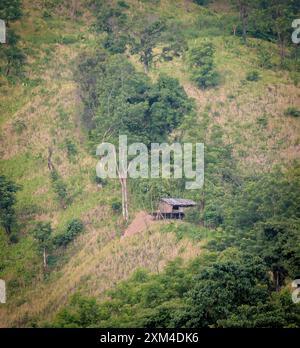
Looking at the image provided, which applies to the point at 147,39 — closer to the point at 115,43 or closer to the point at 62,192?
the point at 115,43

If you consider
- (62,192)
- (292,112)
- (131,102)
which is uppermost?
(131,102)

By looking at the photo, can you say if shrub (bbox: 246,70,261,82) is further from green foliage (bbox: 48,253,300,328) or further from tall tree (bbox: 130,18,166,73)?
green foliage (bbox: 48,253,300,328)

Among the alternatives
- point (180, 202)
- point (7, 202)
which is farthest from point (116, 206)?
point (7, 202)

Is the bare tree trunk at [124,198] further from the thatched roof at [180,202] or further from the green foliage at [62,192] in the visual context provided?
the green foliage at [62,192]

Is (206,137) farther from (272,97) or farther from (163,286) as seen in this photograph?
(163,286)

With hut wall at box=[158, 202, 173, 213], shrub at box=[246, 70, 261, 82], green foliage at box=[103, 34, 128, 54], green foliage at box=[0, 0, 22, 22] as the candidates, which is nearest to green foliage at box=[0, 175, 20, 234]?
hut wall at box=[158, 202, 173, 213]

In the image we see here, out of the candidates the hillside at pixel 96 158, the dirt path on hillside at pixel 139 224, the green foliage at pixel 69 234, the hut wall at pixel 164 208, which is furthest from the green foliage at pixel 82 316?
the hut wall at pixel 164 208
